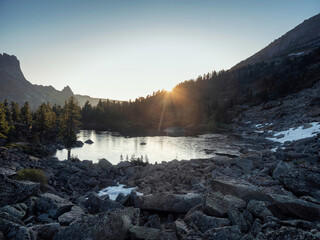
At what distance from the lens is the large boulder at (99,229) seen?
16.7ft

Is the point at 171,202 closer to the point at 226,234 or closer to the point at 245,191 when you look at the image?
the point at 245,191

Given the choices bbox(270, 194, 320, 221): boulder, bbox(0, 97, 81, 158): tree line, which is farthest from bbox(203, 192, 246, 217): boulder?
bbox(0, 97, 81, 158): tree line

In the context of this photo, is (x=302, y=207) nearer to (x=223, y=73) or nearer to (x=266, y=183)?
(x=266, y=183)

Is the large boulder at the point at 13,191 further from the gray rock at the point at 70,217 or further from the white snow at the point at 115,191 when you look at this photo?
the white snow at the point at 115,191

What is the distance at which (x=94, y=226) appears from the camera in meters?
5.25

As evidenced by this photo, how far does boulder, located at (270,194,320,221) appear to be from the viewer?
515cm

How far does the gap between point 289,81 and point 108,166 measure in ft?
437

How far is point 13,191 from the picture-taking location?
6.80 meters

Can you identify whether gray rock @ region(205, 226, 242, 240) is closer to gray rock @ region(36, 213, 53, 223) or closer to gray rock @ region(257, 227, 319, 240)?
gray rock @ region(257, 227, 319, 240)

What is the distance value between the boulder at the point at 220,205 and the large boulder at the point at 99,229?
8.87ft

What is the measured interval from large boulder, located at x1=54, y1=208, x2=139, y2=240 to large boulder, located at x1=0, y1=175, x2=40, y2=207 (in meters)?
3.04

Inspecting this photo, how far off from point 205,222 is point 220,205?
0.85 meters

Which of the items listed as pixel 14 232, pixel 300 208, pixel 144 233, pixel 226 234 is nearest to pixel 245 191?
pixel 300 208

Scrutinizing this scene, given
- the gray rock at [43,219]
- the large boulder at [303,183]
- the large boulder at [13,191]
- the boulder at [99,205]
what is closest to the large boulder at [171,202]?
the boulder at [99,205]
